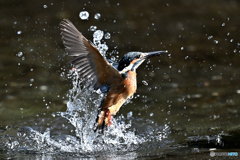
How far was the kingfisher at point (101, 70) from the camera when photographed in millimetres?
4012

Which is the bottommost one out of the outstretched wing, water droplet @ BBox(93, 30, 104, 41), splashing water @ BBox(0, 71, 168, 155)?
splashing water @ BBox(0, 71, 168, 155)

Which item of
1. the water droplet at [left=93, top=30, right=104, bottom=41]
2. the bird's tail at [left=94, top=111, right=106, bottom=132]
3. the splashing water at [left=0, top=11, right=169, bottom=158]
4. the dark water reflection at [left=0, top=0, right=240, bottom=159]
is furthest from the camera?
the dark water reflection at [left=0, top=0, right=240, bottom=159]

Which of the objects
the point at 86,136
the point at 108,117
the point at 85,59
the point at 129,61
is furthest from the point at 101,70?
the point at 86,136

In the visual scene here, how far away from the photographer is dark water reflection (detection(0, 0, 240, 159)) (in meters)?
4.98

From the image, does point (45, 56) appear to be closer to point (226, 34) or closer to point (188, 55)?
point (188, 55)

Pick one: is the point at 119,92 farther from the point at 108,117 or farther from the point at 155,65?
the point at 155,65

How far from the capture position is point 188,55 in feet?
24.5

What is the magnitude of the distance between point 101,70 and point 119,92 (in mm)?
372

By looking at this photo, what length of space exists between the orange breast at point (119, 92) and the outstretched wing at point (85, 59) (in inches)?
4.4

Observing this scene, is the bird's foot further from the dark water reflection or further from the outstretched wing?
the dark water reflection

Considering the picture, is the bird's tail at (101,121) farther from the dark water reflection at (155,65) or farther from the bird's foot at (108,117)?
the dark water reflection at (155,65)

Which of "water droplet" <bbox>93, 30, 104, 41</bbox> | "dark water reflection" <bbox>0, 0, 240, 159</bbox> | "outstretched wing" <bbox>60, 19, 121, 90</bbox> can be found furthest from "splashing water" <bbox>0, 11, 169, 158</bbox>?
"outstretched wing" <bbox>60, 19, 121, 90</bbox>

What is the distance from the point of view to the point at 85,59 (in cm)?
409

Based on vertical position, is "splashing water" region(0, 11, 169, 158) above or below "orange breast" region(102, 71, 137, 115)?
below
